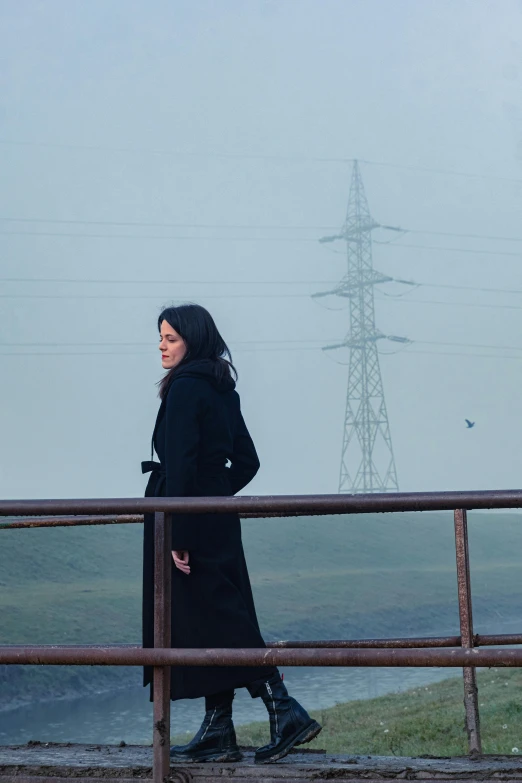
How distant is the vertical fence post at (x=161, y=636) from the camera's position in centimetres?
335

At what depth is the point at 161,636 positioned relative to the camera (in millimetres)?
3346

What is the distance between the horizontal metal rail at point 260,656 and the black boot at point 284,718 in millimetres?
823

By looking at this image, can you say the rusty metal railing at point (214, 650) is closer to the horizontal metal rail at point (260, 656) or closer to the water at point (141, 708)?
the horizontal metal rail at point (260, 656)

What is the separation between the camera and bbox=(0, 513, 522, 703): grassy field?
2606 cm

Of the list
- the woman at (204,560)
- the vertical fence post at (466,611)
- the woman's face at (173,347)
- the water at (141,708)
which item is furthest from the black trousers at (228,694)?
the water at (141,708)

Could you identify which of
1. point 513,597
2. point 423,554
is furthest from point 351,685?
point 423,554

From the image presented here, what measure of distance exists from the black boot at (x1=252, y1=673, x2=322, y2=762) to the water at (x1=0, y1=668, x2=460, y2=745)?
12387mm

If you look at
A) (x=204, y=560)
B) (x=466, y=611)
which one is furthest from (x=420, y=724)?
(x=204, y=560)

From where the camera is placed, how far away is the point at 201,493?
4.07 m

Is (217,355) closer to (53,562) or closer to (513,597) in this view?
(53,562)

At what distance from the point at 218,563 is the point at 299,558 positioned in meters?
40.3

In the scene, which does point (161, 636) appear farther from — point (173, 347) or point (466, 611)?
point (466, 611)

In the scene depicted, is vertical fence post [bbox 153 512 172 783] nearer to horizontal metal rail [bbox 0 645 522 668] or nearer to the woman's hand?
horizontal metal rail [bbox 0 645 522 668]

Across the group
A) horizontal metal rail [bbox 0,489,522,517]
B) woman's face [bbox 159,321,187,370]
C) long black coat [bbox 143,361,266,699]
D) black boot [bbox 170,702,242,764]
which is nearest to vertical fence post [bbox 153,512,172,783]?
horizontal metal rail [bbox 0,489,522,517]
